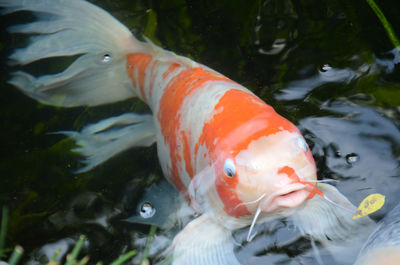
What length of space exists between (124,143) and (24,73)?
1.00 metres

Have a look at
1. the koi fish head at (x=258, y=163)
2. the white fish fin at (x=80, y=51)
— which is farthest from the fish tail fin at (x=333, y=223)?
the white fish fin at (x=80, y=51)

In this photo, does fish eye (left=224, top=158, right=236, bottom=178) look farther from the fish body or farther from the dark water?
the dark water

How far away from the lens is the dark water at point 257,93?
7.89ft

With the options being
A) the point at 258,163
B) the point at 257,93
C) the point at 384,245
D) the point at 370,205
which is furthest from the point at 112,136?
the point at 384,245

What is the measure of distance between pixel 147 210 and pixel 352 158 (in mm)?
1284

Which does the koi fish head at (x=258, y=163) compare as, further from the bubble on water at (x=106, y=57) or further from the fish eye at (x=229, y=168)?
the bubble on water at (x=106, y=57)

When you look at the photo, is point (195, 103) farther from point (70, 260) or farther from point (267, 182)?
point (70, 260)

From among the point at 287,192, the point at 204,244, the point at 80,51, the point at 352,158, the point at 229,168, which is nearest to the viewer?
the point at 287,192

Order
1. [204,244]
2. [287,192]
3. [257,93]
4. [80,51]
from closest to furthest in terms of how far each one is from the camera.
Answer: [287,192], [204,244], [257,93], [80,51]

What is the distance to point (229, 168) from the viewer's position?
198 cm

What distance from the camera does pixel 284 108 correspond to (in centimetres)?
281

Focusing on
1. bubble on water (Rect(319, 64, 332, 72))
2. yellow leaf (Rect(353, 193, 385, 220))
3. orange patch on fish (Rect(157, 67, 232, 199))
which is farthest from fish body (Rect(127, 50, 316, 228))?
bubble on water (Rect(319, 64, 332, 72))

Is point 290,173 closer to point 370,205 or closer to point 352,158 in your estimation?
point 370,205

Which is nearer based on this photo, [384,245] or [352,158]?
[384,245]
